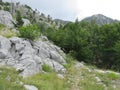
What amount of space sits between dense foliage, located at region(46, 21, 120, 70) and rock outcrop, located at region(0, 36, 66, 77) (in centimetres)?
1174

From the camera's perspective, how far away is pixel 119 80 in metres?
21.1

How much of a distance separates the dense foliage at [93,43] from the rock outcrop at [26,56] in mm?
11743

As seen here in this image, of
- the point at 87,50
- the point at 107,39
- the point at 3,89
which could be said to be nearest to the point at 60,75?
the point at 3,89

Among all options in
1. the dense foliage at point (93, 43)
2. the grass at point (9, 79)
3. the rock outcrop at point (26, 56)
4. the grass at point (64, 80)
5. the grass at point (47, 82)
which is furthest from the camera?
the dense foliage at point (93, 43)

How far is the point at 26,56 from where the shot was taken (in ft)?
65.7

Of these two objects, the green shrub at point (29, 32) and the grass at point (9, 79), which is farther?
the green shrub at point (29, 32)

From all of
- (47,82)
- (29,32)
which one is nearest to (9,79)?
(47,82)

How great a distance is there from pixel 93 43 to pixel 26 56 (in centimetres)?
2539

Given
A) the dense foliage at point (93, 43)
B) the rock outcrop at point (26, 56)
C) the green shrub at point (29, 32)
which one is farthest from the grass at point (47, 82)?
the dense foliage at point (93, 43)

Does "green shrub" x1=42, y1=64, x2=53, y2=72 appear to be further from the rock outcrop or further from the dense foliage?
the dense foliage

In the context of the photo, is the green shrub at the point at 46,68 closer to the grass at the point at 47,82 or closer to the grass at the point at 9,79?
the grass at the point at 47,82

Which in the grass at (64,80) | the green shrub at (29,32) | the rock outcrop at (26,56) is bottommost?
the grass at (64,80)

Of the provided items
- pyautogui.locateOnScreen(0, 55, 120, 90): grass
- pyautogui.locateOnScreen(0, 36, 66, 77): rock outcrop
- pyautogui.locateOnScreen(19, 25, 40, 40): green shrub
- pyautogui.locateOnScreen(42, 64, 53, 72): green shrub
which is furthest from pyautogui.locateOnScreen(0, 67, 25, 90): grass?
pyautogui.locateOnScreen(19, 25, 40, 40): green shrub

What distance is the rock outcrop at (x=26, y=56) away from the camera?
18609 millimetres
